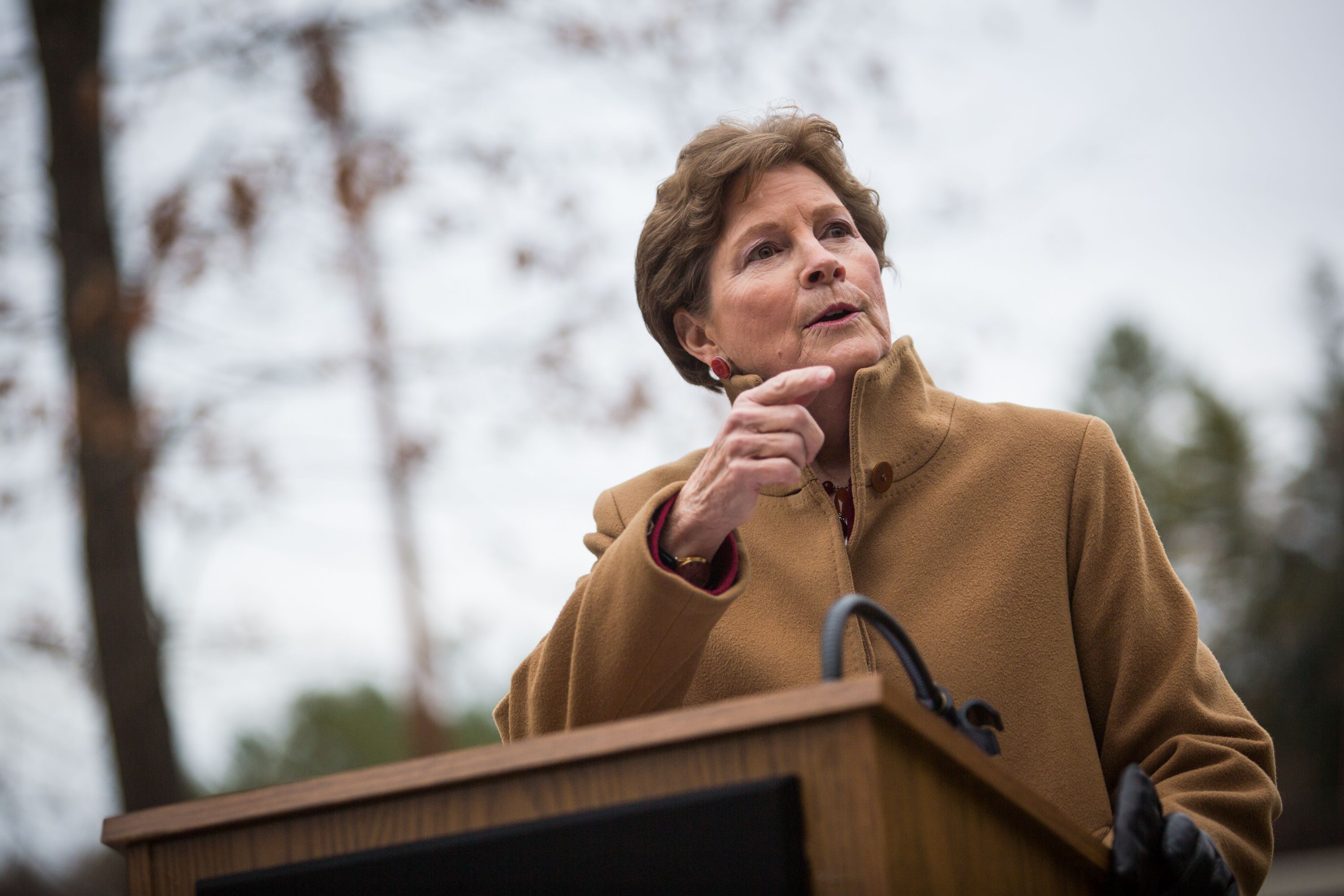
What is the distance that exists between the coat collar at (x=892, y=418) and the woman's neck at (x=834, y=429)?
0.04 m

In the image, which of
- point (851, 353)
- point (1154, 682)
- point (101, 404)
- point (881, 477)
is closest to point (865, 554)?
point (881, 477)

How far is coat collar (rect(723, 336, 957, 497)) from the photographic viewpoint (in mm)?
2256

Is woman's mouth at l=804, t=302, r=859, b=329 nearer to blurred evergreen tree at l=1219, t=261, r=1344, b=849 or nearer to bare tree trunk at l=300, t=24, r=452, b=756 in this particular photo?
bare tree trunk at l=300, t=24, r=452, b=756

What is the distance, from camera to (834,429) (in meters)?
2.42

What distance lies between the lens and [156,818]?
1.42 meters

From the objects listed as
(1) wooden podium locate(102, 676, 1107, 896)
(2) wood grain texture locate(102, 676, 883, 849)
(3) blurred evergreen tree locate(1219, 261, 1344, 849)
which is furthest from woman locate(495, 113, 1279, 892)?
(3) blurred evergreen tree locate(1219, 261, 1344, 849)

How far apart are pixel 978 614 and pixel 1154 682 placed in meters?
0.30

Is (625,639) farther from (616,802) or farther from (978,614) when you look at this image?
(978,614)

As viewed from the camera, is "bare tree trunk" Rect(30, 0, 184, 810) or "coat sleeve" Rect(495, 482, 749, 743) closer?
"coat sleeve" Rect(495, 482, 749, 743)

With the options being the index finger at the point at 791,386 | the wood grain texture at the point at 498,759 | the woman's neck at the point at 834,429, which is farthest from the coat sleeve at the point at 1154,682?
the wood grain texture at the point at 498,759

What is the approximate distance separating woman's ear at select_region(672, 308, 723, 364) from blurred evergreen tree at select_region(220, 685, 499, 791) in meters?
26.3

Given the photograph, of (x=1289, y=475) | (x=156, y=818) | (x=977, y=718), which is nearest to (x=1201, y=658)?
(x=977, y=718)

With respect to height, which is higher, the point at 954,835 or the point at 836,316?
the point at 836,316

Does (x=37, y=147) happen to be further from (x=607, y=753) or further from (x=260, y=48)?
(x=607, y=753)
